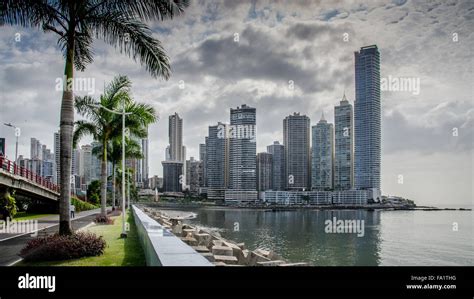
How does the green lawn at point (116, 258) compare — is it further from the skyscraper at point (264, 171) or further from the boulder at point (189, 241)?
the skyscraper at point (264, 171)

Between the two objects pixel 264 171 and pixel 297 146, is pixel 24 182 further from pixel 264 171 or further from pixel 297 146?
pixel 264 171

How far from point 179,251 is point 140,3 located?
27.7ft

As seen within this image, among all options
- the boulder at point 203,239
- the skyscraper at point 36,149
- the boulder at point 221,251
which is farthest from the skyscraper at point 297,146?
the boulder at point 221,251

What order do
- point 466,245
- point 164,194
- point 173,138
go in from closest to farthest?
point 466,245 < point 173,138 < point 164,194

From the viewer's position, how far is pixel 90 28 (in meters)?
13.6

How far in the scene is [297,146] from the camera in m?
130

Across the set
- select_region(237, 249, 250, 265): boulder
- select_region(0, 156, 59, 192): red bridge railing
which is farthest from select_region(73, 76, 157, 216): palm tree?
select_region(237, 249, 250, 265): boulder

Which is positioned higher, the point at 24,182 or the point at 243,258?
the point at 24,182

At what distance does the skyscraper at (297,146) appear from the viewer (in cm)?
12144

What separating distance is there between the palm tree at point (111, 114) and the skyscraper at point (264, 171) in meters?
114

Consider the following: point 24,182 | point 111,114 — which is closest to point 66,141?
point 111,114

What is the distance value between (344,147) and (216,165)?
53856mm
